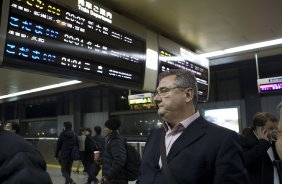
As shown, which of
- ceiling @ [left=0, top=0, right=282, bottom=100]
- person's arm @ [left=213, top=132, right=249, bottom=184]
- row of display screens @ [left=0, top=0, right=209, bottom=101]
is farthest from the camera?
ceiling @ [left=0, top=0, right=282, bottom=100]

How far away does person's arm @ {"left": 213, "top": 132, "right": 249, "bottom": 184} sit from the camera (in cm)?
159

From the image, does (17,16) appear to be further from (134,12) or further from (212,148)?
(212,148)

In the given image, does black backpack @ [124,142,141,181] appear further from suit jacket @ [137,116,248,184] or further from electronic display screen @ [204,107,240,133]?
A: electronic display screen @ [204,107,240,133]

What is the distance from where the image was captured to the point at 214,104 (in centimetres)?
1030

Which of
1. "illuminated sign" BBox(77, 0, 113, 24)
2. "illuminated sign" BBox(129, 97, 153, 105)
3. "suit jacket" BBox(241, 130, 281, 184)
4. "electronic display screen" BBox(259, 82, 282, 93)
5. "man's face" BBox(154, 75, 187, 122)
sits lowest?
"suit jacket" BBox(241, 130, 281, 184)

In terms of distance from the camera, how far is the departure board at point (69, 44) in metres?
2.70

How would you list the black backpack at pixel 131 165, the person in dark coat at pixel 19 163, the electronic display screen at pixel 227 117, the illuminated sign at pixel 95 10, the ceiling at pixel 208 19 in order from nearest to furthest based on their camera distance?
the person in dark coat at pixel 19 163, the illuminated sign at pixel 95 10, the ceiling at pixel 208 19, the black backpack at pixel 131 165, the electronic display screen at pixel 227 117

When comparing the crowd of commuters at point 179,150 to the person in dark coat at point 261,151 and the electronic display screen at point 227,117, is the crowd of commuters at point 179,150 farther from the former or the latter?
the electronic display screen at point 227,117

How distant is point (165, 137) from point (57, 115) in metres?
14.9

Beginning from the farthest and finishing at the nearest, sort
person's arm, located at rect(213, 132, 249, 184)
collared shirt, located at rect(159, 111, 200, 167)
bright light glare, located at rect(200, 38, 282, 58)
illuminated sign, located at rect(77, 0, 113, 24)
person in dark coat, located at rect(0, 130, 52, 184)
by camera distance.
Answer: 1. bright light glare, located at rect(200, 38, 282, 58)
2. illuminated sign, located at rect(77, 0, 113, 24)
3. collared shirt, located at rect(159, 111, 200, 167)
4. person's arm, located at rect(213, 132, 249, 184)
5. person in dark coat, located at rect(0, 130, 52, 184)

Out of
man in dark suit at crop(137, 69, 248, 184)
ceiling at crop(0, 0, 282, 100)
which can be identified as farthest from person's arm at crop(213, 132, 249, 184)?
ceiling at crop(0, 0, 282, 100)

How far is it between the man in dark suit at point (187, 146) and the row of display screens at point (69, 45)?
1380 millimetres

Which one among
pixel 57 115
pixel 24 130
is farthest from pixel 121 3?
pixel 24 130

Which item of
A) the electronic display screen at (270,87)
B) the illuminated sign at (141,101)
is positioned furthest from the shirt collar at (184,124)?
the illuminated sign at (141,101)
